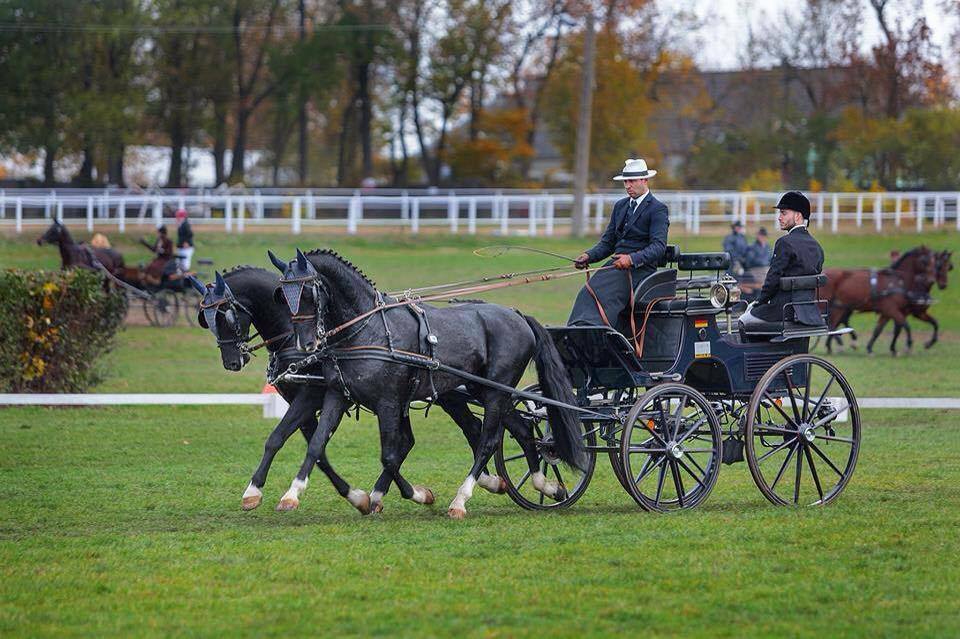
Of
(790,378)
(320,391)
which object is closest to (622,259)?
(790,378)

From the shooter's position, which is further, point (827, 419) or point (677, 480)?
point (827, 419)

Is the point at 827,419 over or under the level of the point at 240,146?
under

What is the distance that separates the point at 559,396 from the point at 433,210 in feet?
106

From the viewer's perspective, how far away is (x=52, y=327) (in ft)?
49.4

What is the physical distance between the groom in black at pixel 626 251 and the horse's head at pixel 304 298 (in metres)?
1.78

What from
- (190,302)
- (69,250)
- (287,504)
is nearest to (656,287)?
(287,504)

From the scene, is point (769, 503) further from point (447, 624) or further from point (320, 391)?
point (447, 624)

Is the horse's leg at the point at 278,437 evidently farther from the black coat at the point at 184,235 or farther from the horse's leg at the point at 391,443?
the black coat at the point at 184,235

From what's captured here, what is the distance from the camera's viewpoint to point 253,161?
203 feet

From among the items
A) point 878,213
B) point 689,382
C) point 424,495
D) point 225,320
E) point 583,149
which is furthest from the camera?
point 878,213

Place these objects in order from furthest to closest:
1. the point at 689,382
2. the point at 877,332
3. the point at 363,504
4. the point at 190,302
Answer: the point at 190,302
the point at 877,332
the point at 689,382
the point at 363,504

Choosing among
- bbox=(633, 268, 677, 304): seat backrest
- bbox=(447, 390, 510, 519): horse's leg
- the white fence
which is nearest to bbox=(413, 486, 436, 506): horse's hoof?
bbox=(447, 390, 510, 519): horse's leg

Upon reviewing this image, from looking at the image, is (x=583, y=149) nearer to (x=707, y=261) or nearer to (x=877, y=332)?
(x=877, y=332)

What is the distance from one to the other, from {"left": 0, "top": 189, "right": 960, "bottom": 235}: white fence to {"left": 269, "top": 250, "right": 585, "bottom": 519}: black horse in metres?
23.9
